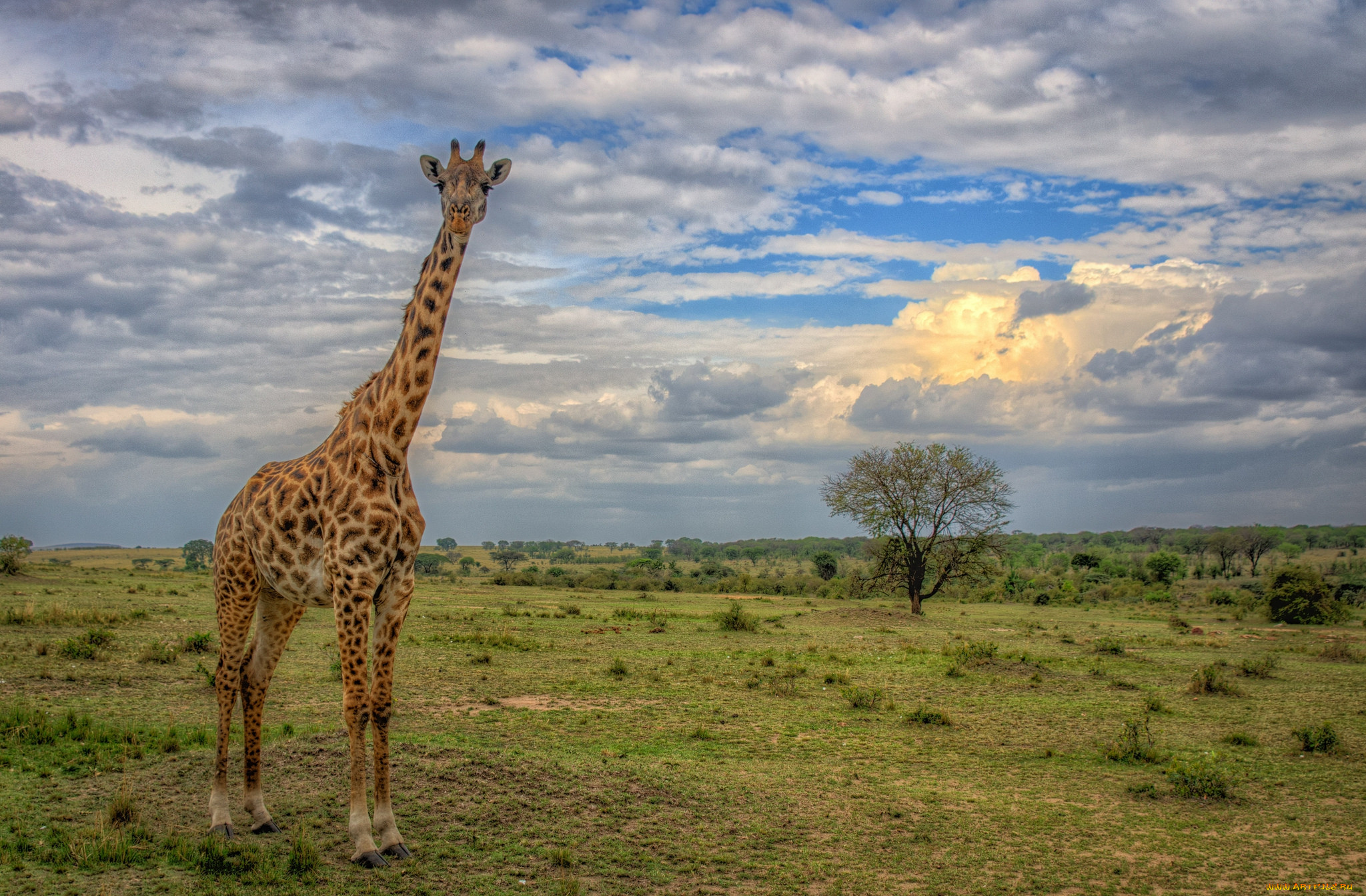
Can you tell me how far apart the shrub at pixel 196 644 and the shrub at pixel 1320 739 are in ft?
63.3

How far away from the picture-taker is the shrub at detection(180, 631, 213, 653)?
16.2 meters

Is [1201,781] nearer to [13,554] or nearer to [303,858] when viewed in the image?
[303,858]

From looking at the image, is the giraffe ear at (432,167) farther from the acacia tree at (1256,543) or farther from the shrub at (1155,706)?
the acacia tree at (1256,543)

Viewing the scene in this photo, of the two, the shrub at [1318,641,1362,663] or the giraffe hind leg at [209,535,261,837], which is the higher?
the giraffe hind leg at [209,535,261,837]

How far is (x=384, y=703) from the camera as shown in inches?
276

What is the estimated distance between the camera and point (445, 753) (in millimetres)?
9633

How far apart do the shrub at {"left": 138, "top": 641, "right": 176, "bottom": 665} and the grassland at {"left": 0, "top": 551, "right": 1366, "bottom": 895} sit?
54 millimetres

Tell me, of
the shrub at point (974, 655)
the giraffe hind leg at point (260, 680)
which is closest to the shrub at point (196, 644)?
the giraffe hind leg at point (260, 680)

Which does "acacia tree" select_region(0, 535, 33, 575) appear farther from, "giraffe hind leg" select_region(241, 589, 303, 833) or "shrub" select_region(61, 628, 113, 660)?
"giraffe hind leg" select_region(241, 589, 303, 833)

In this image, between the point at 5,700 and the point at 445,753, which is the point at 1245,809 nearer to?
the point at 445,753

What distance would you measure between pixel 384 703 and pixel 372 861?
123 centimetres

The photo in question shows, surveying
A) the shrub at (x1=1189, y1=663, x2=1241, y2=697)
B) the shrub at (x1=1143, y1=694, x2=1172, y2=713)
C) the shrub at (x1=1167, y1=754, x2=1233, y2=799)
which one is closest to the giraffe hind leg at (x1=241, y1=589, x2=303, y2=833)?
the shrub at (x1=1167, y1=754, x2=1233, y2=799)

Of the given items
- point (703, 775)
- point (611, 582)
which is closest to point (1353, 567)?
point (611, 582)

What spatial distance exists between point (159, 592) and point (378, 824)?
1082 inches
